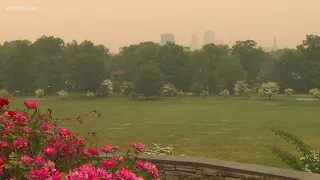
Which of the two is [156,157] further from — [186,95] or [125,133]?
[186,95]

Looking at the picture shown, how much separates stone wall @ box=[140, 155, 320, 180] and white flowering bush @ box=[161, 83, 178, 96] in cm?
6230

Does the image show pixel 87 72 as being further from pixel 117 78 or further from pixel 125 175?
pixel 125 175

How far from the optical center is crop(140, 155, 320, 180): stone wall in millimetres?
4910

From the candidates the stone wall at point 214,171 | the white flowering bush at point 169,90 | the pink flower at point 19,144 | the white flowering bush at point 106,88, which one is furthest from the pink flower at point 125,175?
the white flowering bush at point 106,88

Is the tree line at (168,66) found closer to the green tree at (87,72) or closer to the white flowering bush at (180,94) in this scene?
the green tree at (87,72)

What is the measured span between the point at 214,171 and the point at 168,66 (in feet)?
230

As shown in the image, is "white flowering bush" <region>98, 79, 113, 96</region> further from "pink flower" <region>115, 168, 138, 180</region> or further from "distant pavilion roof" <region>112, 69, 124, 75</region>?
"pink flower" <region>115, 168, 138, 180</region>

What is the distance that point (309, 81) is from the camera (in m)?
69.9

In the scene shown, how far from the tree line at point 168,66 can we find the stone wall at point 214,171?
59.0 meters

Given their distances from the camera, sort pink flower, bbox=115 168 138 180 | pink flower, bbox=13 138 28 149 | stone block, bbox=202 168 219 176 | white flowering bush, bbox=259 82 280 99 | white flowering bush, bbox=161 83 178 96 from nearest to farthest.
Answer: pink flower, bbox=115 168 138 180 < pink flower, bbox=13 138 28 149 < stone block, bbox=202 168 219 176 < white flowering bush, bbox=259 82 280 99 < white flowering bush, bbox=161 83 178 96

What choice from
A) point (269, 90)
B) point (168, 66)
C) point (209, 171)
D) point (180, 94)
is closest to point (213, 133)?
point (209, 171)

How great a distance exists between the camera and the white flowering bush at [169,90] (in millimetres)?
68750

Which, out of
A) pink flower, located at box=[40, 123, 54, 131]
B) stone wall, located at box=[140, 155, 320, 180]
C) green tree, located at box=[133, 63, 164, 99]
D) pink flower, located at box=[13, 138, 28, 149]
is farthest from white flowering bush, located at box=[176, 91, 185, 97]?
pink flower, located at box=[13, 138, 28, 149]

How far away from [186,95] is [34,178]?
71665 millimetres
